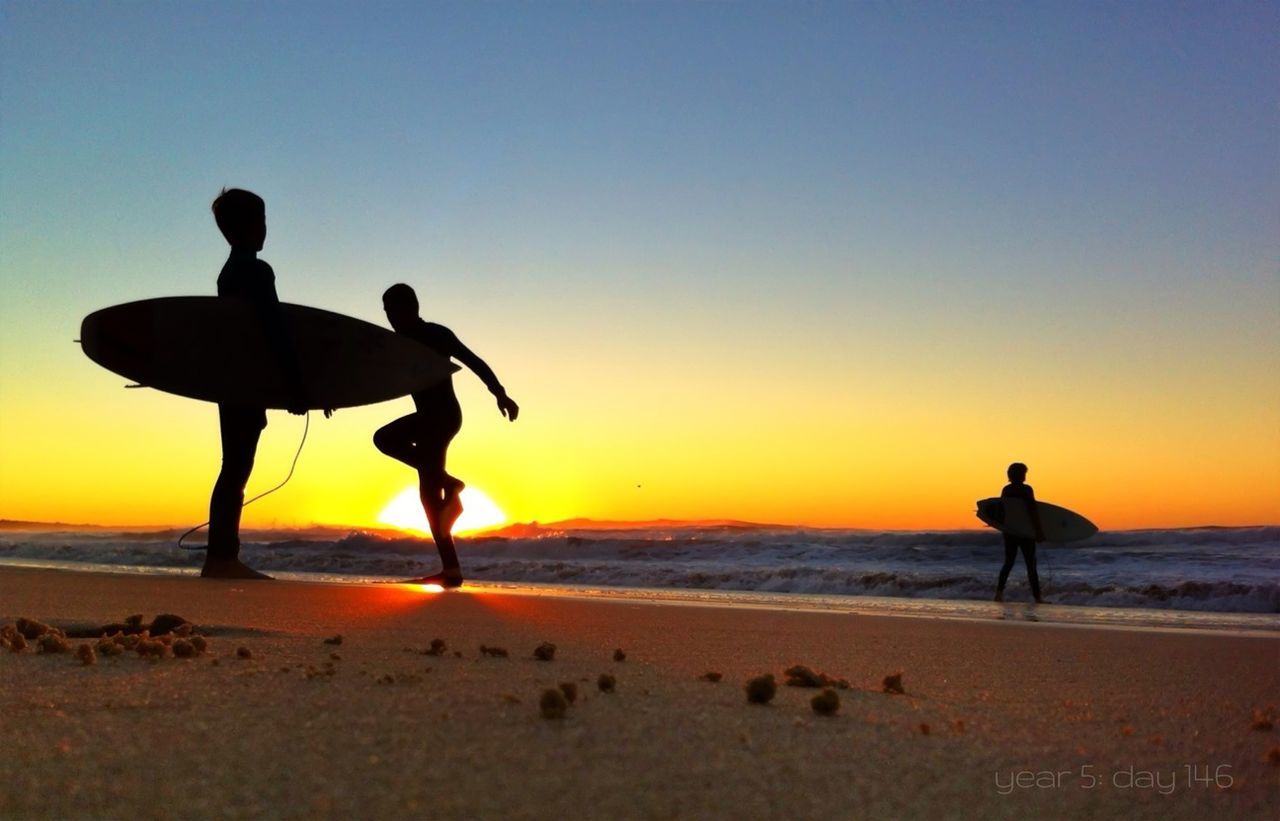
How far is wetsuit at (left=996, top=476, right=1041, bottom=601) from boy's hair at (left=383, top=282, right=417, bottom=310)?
7.54 meters

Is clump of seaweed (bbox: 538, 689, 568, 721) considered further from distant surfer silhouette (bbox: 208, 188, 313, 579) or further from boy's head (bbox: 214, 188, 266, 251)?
boy's head (bbox: 214, 188, 266, 251)

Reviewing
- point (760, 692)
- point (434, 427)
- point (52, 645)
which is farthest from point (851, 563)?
point (760, 692)

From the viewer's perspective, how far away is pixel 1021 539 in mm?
11445

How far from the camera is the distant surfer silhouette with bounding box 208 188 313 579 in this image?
4.80 metres

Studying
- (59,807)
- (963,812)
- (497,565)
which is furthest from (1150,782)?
(497,565)

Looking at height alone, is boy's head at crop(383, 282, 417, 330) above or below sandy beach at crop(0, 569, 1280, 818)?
above

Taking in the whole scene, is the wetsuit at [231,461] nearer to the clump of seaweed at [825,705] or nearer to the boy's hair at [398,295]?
the boy's hair at [398,295]

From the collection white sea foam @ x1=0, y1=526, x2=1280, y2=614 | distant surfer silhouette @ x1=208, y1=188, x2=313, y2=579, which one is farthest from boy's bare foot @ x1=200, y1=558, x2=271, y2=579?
white sea foam @ x1=0, y1=526, x2=1280, y2=614

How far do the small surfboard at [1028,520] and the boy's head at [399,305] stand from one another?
25.8 feet

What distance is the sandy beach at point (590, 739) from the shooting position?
3.28 feet

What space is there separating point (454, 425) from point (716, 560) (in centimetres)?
1270

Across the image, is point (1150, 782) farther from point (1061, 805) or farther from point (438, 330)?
point (438, 330)

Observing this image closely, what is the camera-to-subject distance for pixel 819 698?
1.46 m

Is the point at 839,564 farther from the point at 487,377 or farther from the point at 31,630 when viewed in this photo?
the point at 31,630
